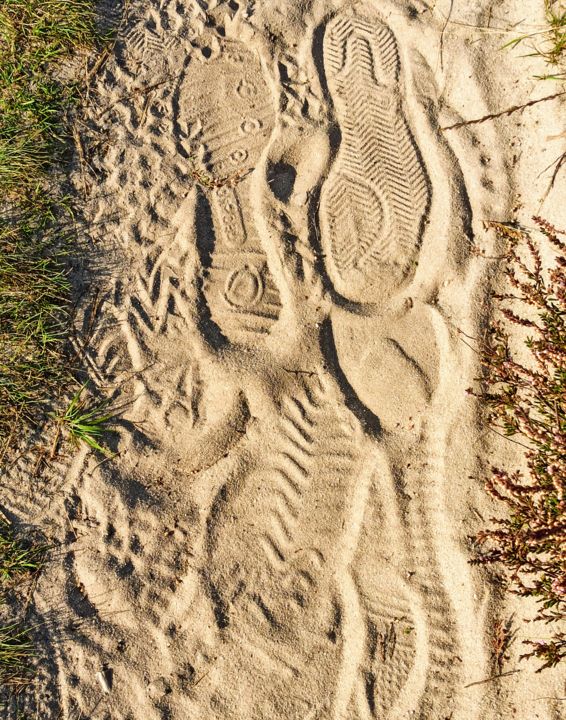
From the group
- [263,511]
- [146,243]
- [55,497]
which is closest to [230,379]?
[263,511]

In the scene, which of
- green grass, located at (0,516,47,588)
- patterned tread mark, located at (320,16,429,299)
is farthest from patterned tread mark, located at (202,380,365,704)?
green grass, located at (0,516,47,588)

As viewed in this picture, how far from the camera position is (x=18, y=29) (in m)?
3.19

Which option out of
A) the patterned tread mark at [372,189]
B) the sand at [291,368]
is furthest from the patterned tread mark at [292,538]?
the patterned tread mark at [372,189]

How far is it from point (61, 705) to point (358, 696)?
1.50m

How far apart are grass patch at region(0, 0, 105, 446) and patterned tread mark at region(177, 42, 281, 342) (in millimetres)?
719

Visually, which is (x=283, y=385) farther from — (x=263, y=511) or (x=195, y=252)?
(x=195, y=252)

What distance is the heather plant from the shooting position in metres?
2.46

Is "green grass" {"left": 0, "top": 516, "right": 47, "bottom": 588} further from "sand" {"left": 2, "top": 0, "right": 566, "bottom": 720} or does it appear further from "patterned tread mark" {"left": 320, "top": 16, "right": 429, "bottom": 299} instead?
"patterned tread mark" {"left": 320, "top": 16, "right": 429, "bottom": 299}

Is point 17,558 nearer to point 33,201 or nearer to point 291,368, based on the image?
point 291,368

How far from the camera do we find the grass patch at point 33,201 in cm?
298

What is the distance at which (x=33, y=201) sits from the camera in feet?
10.2

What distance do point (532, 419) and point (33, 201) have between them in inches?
114

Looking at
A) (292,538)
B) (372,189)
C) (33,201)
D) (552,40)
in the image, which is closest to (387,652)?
(292,538)

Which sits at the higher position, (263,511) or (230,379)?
(230,379)
